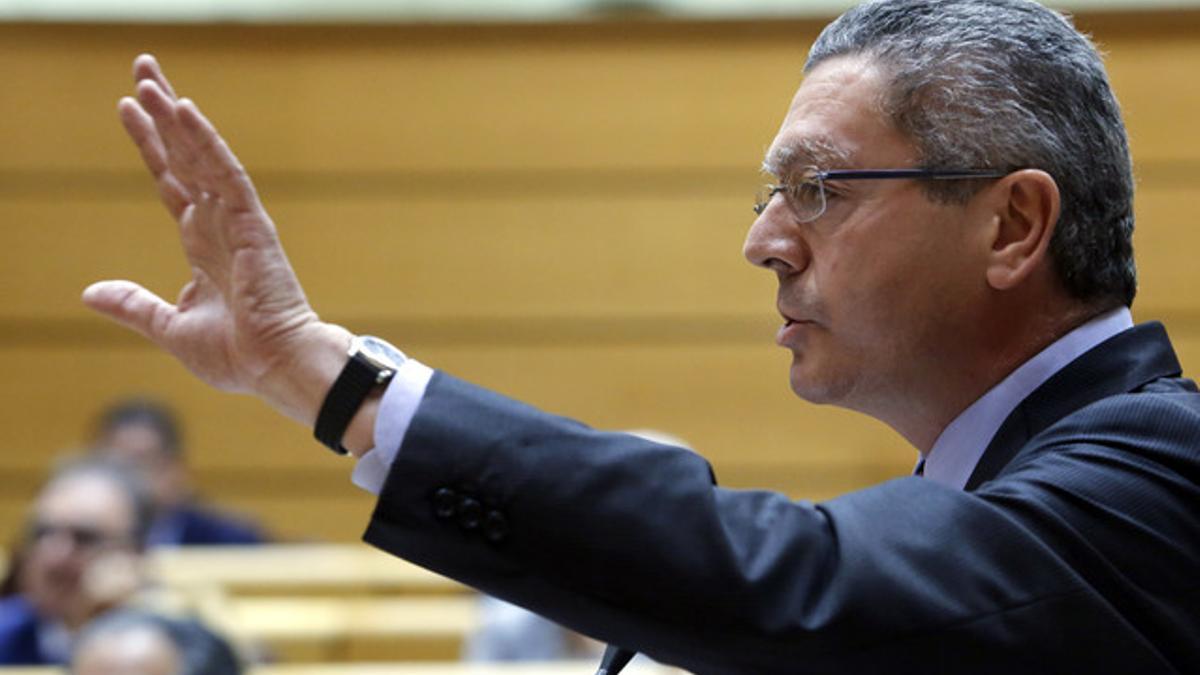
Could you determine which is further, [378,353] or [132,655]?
[132,655]

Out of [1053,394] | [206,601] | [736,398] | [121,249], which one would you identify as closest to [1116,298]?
[1053,394]

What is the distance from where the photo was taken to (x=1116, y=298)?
1648 mm

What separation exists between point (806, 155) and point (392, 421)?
0.56m

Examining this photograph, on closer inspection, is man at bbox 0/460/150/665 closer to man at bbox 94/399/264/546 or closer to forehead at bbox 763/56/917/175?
man at bbox 94/399/264/546

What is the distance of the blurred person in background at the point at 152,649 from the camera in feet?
11.7

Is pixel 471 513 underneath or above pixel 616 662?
above

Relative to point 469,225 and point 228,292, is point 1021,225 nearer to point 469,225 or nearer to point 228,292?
point 228,292

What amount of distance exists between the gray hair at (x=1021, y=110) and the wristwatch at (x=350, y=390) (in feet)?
1.89

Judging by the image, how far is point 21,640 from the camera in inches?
173

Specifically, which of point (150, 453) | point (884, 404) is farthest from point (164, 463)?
point (884, 404)

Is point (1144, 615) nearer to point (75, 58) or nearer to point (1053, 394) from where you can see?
point (1053, 394)

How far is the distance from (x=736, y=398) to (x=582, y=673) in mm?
2466

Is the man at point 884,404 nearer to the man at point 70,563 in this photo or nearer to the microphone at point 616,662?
the microphone at point 616,662

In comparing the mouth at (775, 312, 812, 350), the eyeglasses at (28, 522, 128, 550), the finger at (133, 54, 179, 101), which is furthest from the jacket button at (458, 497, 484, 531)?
the eyeglasses at (28, 522, 128, 550)
